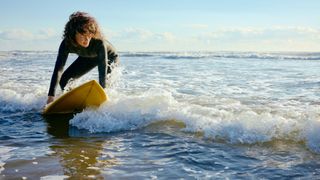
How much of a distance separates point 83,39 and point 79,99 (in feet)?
4.49

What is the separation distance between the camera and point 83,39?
6301 millimetres

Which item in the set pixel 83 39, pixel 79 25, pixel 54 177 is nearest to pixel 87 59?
pixel 83 39

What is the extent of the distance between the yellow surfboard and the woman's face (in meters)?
0.73

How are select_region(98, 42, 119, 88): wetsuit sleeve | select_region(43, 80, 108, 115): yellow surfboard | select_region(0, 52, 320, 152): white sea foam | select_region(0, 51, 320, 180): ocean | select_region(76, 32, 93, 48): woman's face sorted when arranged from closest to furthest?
select_region(0, 51, 320, 180): ocean, select_region(0, 52, 320, 152): white sea foam, select_region(76, 32, 93, 48): woman's face, select_region(98, 42, 119, 88): wetsuit sleeve, select_region(43, 80, 108, 115): yellow surfboard

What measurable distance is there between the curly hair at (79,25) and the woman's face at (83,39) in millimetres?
53

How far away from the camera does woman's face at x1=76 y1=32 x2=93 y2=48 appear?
6.23 meters

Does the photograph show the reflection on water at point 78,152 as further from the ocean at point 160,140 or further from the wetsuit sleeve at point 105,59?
the wetsuit sleeve at point 105,59

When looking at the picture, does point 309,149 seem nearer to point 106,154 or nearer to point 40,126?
point 106,154

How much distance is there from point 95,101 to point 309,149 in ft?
12.1

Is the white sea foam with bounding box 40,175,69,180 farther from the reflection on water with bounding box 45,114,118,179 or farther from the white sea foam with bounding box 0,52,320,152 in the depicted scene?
the white sea foam with bounding box 0,52,320,152

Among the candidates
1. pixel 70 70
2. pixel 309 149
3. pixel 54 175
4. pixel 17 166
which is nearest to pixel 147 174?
pixel 54 175

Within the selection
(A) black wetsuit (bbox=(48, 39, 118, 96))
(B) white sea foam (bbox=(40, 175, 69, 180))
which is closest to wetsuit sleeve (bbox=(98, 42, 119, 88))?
(A) black wetsuit (bbox=(48, 39, 118, 96))

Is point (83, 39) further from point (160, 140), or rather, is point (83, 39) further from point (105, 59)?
point (160, 140)

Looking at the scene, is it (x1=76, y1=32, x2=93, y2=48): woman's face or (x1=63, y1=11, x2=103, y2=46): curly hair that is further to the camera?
(x1=76, y1=32, x2=93, y2=48): woman's face
